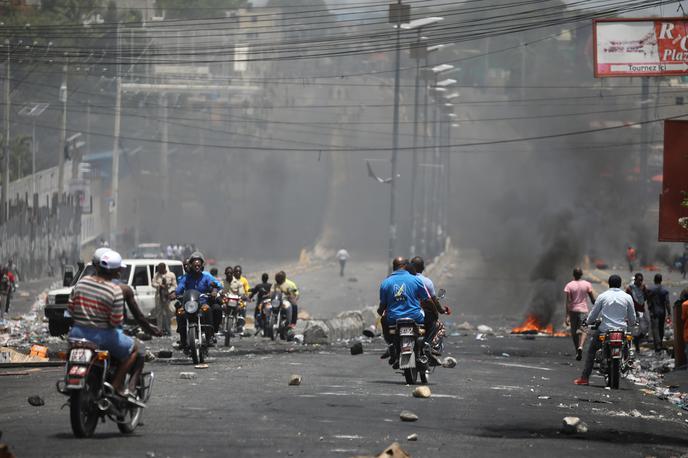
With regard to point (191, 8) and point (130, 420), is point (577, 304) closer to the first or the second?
point (130, 420)

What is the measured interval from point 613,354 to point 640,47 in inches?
479

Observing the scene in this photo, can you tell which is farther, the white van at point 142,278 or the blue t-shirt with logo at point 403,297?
the white van at point 142,278

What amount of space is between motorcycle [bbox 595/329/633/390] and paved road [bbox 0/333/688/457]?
0.41 meters

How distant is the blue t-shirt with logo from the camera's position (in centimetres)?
1533

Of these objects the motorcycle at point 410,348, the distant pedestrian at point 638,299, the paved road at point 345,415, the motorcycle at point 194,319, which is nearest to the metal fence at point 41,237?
the distant pedestrian at point 638,299

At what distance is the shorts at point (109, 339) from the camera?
10.0 metres

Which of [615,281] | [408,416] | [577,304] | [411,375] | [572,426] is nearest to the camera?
[572,426]

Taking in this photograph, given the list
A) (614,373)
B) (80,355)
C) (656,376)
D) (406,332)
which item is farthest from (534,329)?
(80,355)

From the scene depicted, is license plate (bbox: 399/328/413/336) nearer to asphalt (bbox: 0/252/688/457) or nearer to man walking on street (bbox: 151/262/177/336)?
asphalt (bbox: 0/252/688/457)

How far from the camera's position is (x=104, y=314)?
33.1ft

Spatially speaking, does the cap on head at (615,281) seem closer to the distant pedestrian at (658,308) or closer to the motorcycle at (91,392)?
the distant pedestrian at (658,308)

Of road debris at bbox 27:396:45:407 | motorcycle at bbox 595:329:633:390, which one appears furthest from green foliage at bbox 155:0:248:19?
road debris at bbox 27:396:45:407

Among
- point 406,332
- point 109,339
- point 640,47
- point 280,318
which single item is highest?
point 640,47

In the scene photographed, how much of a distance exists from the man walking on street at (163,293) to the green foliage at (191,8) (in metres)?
62.4
